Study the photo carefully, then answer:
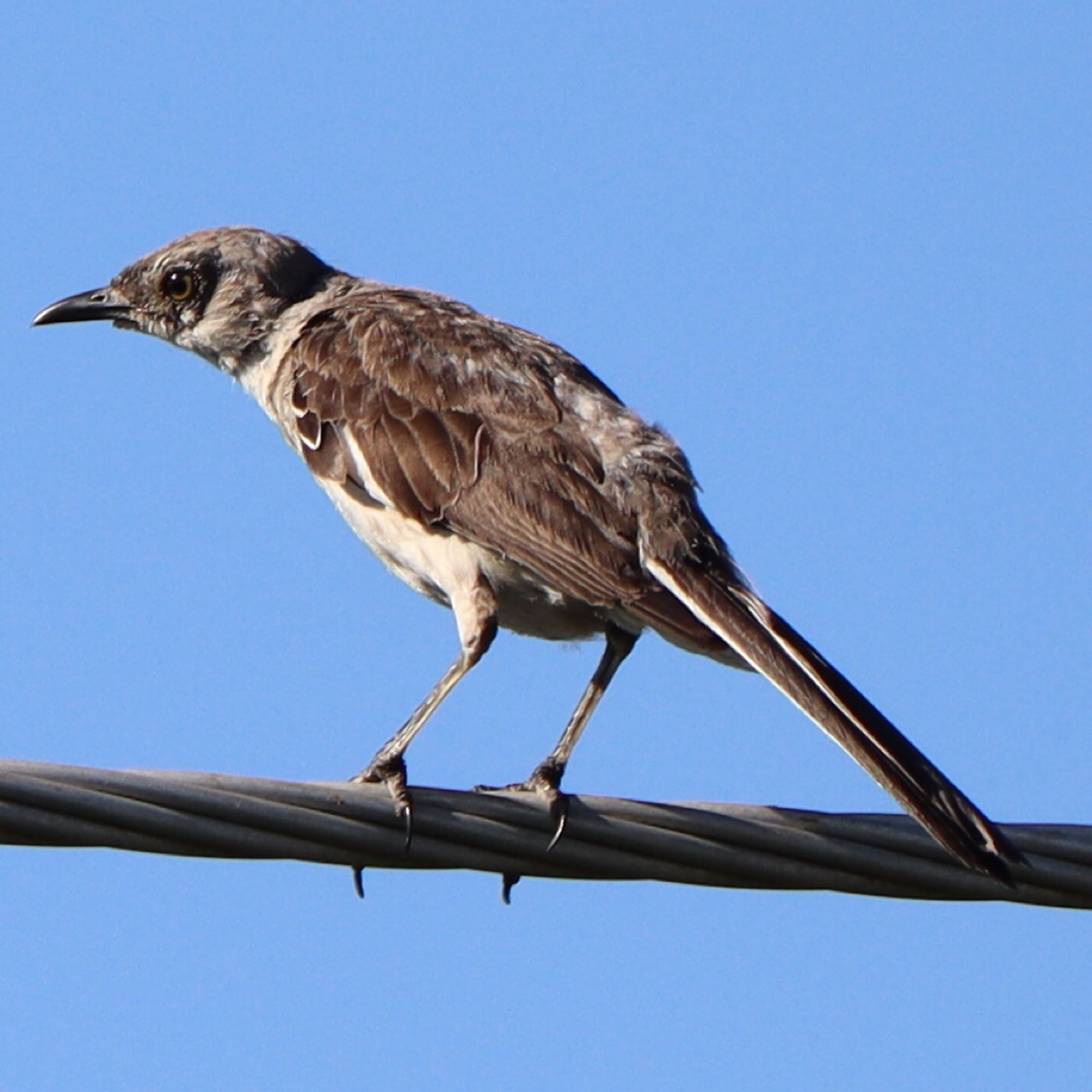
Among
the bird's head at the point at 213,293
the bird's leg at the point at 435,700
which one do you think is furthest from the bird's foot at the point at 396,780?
the bird's head at the point at 213,293

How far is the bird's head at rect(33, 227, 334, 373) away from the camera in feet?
A: 30.8

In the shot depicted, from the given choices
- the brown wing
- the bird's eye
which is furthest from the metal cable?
the bird's eye

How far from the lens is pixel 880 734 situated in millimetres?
5703

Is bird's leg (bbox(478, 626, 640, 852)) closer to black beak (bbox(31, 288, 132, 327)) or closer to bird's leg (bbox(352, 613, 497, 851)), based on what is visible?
bird's leg (bbox(352, 613, 497, 851))

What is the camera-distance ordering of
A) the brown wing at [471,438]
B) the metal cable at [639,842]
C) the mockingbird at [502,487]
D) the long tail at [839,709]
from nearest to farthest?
the metal cable at [639,842], the long tail at [839,709], the mockingbird at [502,487], the brown wing at [471,438]

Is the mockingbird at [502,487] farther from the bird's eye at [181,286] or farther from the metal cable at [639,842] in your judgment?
the metal cable at [639,842]

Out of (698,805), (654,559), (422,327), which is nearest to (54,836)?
(698,805)

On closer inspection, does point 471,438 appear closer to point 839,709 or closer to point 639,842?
point 839,709

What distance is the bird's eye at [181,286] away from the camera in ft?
31.8

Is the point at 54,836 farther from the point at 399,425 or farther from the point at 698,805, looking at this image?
the point at 399,425

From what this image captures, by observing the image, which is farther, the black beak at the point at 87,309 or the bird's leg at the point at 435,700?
the black beak at the point at 87,309

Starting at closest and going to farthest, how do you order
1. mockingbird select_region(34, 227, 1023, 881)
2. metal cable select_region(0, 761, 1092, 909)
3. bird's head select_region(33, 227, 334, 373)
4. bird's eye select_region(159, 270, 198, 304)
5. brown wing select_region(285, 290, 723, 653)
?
metal cable select_region(0, 761, 1092, 909), mockingbird select_region(34, 227, 1023, 881), brown wing select_region(285, 290, 723, 653), bird's head select_region(33, 227, 334, 373), bird's eye select_region(159, 270, 198, 304)

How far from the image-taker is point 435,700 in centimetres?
714

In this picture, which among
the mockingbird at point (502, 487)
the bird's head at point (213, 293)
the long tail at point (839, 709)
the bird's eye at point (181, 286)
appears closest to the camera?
the long tail at point (839, 709)
